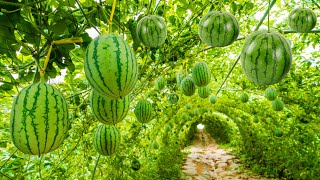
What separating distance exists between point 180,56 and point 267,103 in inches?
217

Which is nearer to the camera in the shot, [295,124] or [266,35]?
[266,35]

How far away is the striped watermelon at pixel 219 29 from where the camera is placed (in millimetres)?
1762

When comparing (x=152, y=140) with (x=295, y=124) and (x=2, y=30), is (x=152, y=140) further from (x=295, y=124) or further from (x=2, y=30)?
(x=2, y=30)

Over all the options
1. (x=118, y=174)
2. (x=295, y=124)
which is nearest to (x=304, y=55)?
(x=295, y=124)

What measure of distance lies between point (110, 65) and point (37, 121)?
11.6 inches

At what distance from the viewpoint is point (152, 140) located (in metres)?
8.50

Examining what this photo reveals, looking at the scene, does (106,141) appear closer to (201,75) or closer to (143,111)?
(143,111)

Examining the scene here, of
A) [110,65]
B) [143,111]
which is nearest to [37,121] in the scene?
[110,65]

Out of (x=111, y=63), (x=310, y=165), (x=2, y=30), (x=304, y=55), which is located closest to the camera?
(x=111, y=63)

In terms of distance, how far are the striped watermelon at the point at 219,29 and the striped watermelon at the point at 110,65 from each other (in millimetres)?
831

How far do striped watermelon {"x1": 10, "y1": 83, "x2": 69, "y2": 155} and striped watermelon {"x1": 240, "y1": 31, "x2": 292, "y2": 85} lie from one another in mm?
800

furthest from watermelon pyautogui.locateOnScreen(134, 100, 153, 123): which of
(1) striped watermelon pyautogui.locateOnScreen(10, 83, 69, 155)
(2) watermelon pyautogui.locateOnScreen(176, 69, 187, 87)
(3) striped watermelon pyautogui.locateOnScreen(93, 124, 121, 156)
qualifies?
(1) striped watermelon pyautogui.locateOnScreen(10, 83, 69, 155)

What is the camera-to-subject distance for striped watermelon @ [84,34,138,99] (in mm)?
1014

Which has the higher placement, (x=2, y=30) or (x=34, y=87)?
(x=2, y=30)
